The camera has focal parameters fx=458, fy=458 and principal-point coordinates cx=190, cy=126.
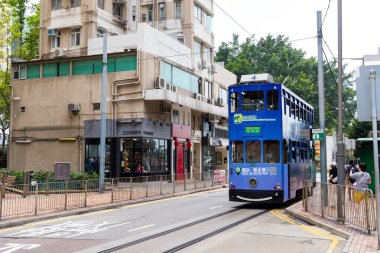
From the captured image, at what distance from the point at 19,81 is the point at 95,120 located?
7032 mm

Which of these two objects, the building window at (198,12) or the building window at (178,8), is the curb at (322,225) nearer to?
the building window at (178,8)

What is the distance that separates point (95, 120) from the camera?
2991cm

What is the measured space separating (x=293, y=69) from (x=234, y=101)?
38.9 metres

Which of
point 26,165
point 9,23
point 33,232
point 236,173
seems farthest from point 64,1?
point 33,232

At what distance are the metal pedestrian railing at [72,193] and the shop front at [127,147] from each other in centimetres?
421

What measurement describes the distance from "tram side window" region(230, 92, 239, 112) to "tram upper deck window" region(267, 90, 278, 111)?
3.95 ft

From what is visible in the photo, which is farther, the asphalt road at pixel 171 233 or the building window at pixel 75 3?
the building window at pixel 75 3

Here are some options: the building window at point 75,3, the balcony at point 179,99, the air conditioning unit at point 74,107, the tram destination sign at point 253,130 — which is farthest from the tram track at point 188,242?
the building window at point 75,3

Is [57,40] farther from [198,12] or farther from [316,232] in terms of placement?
[316,232]

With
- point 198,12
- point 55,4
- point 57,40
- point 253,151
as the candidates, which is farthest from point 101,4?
point 253,151

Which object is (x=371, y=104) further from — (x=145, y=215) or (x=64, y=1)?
(x=64, y=1)

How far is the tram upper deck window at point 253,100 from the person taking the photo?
17.1m


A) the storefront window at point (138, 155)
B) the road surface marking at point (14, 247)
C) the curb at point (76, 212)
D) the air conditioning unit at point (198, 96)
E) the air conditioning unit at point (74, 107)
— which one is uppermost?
the air conditioning unit at point (198, 96)

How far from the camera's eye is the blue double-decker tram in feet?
55.0
